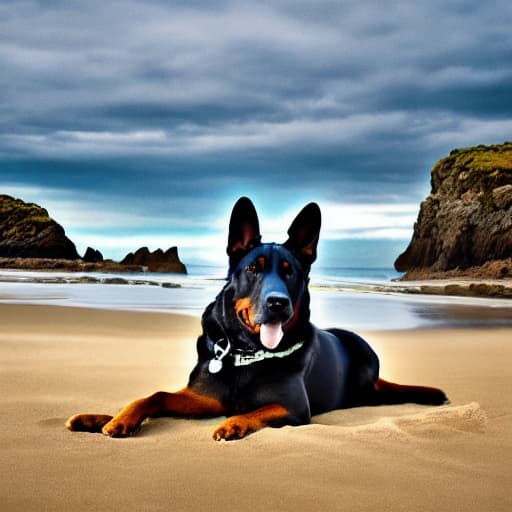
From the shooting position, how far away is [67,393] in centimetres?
586

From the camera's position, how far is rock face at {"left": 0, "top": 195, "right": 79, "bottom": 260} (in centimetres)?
9150

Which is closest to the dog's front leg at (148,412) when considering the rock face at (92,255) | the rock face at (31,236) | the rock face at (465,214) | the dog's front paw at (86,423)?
the dog's front paw at (86,423)

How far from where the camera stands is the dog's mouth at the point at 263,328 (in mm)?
4520

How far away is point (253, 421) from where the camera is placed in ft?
14.1

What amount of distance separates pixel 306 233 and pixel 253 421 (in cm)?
136

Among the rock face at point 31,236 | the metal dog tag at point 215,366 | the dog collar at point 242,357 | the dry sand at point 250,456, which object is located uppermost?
the rock face at point 31,236

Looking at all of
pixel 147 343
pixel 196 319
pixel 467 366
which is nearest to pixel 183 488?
pixel 467 366

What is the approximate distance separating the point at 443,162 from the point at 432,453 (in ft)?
260

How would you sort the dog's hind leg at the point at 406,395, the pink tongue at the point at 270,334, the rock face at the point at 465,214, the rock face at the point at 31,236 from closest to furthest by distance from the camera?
the pink tongue at the point at 270,334, the dog's hind leg at the point at 406,395, the rock face at the point at 465,214, the rock face at the point at 31,236

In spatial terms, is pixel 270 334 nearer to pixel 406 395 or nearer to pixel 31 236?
pixel 406 395

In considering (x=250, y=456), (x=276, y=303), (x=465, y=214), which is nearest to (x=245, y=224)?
(x=276, y=303)

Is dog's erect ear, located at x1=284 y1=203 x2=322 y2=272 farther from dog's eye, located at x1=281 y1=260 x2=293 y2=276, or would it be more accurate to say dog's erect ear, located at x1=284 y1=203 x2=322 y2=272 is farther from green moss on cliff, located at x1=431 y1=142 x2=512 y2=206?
green moss on cliff, located at x1=431 y1=142 x2=512 y2=206

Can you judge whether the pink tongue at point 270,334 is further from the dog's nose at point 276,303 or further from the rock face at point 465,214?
the rock face at point 465,214

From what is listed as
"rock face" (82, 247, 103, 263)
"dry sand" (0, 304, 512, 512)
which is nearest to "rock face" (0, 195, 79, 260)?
"rock face" (82, 247, 103, 263)
